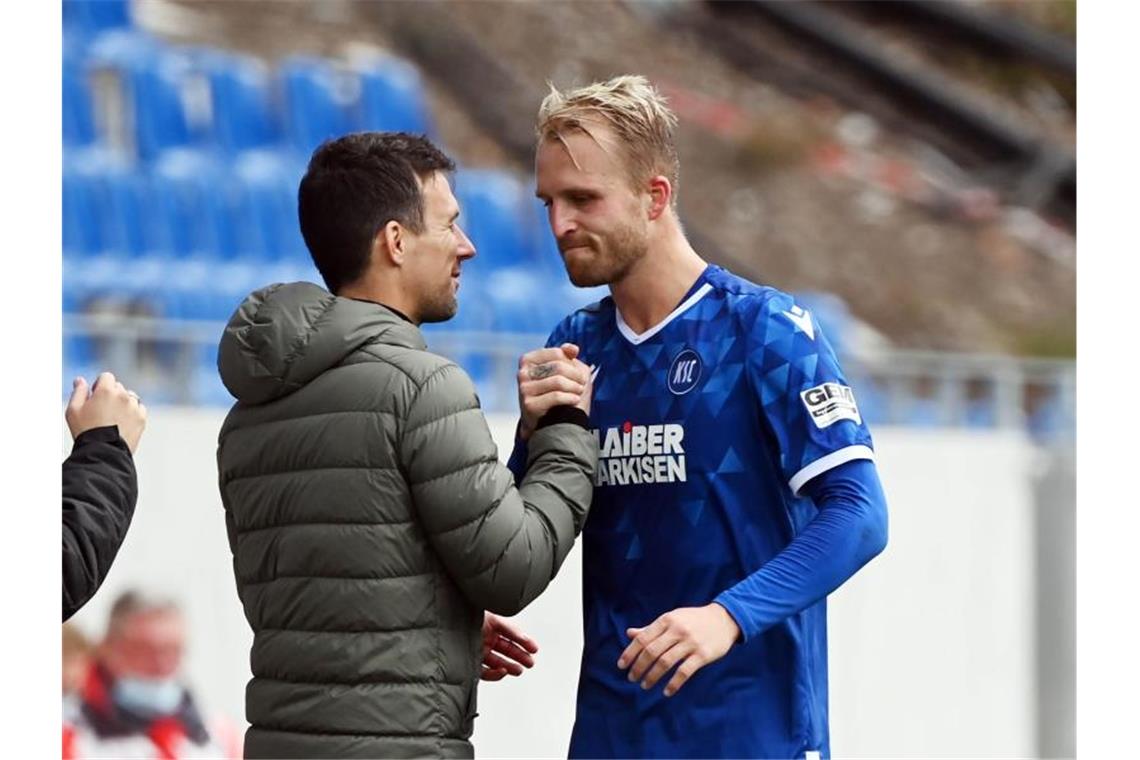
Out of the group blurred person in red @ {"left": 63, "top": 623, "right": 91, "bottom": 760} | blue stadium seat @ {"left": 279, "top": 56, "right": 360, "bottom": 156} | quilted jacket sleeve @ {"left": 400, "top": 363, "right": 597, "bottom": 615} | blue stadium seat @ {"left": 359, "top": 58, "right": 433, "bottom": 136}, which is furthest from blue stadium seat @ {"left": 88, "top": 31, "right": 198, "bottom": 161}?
quilted jacket sleeve @ {"left": 400, "top": 363, "right": 597, "bottom": 615}

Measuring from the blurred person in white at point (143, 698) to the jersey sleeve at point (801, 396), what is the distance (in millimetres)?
4714

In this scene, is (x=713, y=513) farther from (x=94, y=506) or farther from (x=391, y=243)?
(x=94, y=506)

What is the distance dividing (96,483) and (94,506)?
33 millimetres

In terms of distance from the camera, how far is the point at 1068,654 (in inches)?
347

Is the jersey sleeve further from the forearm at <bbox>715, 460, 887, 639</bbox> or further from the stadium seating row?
the stadium seating row

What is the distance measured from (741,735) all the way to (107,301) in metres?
6.61

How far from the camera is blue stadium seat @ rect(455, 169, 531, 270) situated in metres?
10.1

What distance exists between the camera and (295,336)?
2.12 meters

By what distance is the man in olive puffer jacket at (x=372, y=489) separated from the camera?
2.07 meters

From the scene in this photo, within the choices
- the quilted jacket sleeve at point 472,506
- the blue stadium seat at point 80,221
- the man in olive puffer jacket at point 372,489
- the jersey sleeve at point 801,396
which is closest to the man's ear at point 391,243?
the man in olive puffer jacket at point 372,489

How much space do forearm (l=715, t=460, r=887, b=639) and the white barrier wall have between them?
5.03 m

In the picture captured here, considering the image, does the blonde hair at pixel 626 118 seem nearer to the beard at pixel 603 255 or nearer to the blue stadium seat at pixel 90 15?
the beard at pixel 603 255

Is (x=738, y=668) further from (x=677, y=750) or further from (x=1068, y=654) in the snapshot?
(x=1068, y=654)

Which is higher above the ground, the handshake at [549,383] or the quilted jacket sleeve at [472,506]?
the handshake at [549,383]
